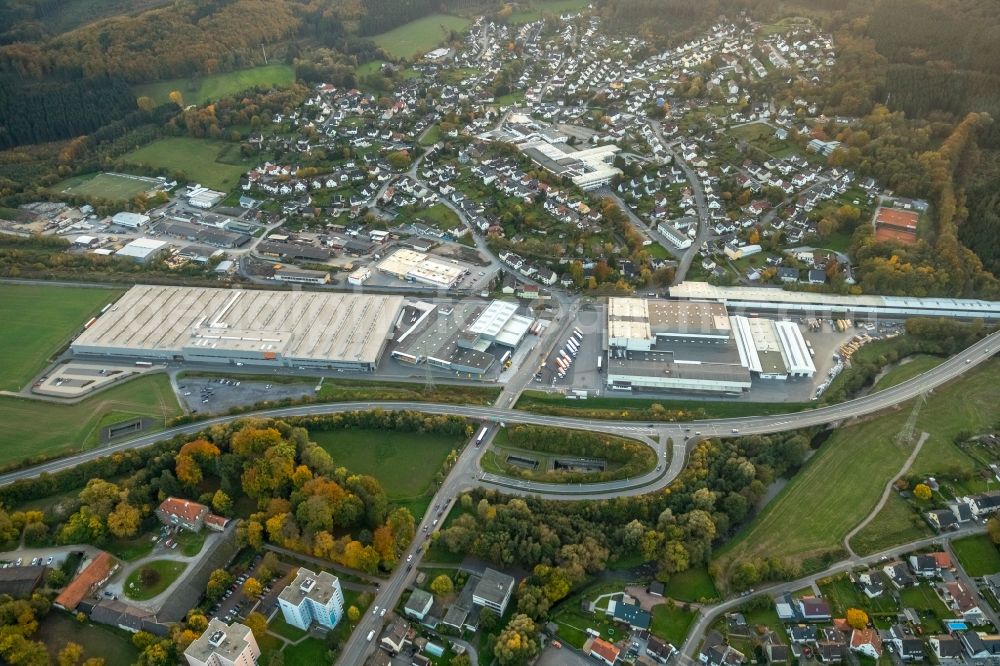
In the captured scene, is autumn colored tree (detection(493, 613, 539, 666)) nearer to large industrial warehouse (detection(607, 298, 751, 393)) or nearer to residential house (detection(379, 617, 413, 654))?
residential house (detection(379, 617, 413, 654))

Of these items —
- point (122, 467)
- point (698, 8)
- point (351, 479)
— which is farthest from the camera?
point (698, 8)

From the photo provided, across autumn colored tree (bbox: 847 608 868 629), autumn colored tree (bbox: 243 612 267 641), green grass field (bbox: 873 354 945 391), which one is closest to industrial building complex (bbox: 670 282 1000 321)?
green grass field (bbox: 873 354 945 391)

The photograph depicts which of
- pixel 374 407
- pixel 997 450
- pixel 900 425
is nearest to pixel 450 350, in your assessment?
pixel 374 407

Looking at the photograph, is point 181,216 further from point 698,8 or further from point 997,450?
point 698,8

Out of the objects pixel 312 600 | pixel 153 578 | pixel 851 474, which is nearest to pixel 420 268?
pixel 153 578

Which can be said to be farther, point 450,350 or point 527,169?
point 527,169

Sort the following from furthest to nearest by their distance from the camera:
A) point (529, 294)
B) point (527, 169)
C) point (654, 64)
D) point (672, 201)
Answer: point (654, 64), point (527, 169), point (672, 201), point (529, 294)
